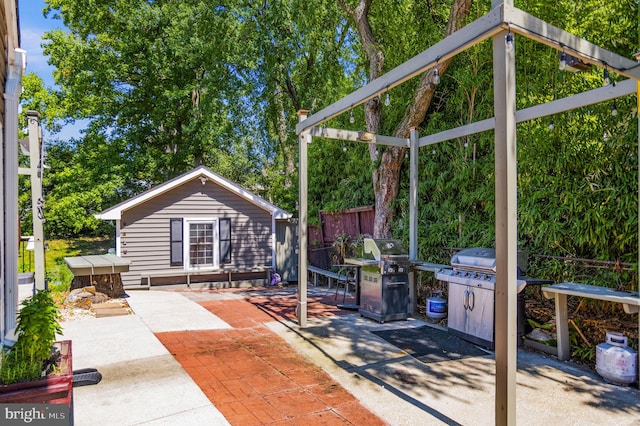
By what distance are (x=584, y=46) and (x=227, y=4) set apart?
13.4 meters

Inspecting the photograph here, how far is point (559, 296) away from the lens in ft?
14.8

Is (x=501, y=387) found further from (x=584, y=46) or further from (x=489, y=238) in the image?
(x=489, y=238)

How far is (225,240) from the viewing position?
10211 millimetres

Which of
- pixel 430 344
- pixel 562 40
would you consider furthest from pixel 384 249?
pixel 562 40

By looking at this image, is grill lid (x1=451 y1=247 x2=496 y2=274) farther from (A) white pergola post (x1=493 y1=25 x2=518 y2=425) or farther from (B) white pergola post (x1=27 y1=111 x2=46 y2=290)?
(B) white pergola post (x1=27 y1=111 x2=46 y2=290)

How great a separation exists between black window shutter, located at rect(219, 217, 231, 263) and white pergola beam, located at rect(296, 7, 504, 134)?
5736 mm

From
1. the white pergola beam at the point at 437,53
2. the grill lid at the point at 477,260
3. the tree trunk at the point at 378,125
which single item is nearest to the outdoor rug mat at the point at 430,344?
the grill lid at the point at 477,260

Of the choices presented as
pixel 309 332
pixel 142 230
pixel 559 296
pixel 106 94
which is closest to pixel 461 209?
pixel 559 296

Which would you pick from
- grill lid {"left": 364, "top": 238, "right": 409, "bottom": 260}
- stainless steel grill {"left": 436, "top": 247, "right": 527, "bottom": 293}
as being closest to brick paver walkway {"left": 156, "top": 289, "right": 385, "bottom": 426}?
grill lid {"left": 364, "top": 238, "right": 409, "bottom": 260}

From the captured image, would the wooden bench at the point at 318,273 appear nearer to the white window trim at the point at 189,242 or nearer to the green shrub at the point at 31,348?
the white window trim at the point at 189,242

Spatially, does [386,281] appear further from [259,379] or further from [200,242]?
[200,242]

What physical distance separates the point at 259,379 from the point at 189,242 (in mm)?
6413

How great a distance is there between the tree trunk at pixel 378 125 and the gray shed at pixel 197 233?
3.41 meters
